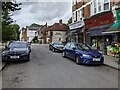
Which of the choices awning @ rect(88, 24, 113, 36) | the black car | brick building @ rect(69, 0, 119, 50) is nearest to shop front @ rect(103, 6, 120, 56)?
brick building @ rect(69, 0, 119, 50)

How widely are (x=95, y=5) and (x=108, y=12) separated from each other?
14.1 ft

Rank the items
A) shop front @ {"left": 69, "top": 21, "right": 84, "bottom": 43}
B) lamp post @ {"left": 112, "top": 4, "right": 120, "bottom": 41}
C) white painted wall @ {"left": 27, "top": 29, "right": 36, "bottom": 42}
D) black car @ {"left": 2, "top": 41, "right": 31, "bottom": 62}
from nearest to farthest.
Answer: black car @ {"left": 2, "top": 41, "right": 31, "bottom": 62}, lamp post @ {"left": 112, "top": 4, "right": 120, "bottom": 41}, shop front @ {"left": 69, "top": 21, "right": 84, "bottom": 43}, white painted wall @ {"left": 27, "top": 29, "right": 36, "bottom": 42}

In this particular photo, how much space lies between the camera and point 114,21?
58.4 ft

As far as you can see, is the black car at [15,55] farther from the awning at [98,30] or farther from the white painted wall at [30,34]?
the white painted wall at [30,34]

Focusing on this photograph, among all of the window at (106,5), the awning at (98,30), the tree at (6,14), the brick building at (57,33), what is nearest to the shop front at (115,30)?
the awning at (98,30)

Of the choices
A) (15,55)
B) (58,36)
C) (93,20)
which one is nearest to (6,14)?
(93,20)

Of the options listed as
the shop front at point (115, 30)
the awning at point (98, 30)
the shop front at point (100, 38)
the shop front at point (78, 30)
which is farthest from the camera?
the shop front at point (78, 30)

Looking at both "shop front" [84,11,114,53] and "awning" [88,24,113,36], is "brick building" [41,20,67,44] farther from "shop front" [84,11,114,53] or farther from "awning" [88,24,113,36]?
"awning" [88,24,113,36]

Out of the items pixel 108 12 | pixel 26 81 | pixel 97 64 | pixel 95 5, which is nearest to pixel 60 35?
pixel 95 5

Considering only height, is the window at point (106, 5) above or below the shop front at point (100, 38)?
above

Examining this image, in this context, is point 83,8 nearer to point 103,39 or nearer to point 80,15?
point 80,15

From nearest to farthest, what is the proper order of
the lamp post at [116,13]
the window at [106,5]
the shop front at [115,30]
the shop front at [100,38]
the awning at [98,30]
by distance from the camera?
the shop front at [115,30]
the lamp post at [116,13]
the awning at [98,30]
the shop front at [100,38]
the window at [106,5]

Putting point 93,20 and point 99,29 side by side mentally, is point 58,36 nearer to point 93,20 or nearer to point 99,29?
point 93,20

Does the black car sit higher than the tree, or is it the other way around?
the tree
